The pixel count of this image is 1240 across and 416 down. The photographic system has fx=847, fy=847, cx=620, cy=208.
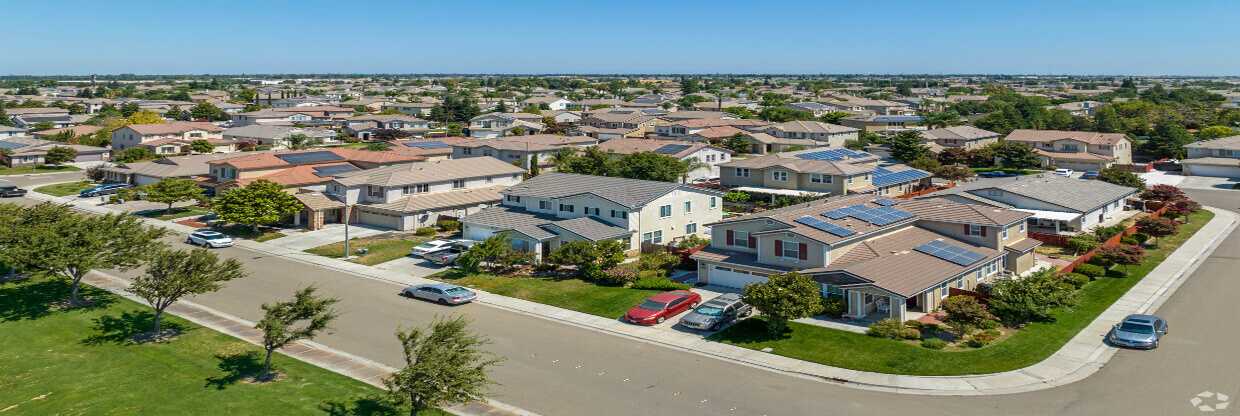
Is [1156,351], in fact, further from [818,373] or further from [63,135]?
[63,135]

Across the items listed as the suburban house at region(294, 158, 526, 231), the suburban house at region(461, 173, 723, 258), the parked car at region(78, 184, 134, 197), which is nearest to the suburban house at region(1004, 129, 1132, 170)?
the suburban house at region(461, 173, 723, 258)

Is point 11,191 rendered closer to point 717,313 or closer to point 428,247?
point 428,247

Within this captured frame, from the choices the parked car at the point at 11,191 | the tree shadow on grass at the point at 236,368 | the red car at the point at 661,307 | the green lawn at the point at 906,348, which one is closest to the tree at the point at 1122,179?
the green lawn at the point at 906,348

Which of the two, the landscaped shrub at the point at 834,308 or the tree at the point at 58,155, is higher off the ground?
the tree at the point at 58,155

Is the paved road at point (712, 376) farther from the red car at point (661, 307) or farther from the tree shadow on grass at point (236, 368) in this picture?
the tree shadow on grass at point (236, 368)

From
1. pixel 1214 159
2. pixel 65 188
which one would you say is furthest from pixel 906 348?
pixel 65 188

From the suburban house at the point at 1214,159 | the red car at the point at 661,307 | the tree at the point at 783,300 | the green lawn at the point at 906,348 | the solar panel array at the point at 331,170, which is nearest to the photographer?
the green lawn at the point at 906,348

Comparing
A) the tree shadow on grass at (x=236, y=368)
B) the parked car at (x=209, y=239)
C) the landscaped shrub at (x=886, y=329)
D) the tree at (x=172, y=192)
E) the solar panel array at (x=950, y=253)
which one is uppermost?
Result: the tree at (x=172, y=192)

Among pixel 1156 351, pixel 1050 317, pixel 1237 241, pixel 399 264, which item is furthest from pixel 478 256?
pixel 1237 241
